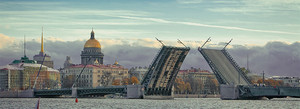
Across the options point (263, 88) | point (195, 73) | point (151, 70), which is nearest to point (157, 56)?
point (151, 70)

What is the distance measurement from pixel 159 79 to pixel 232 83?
35.6 ft

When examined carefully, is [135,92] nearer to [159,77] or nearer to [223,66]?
[159,77]

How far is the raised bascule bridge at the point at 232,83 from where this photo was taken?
84.1 metres

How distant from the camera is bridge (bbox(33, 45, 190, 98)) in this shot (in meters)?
84.4

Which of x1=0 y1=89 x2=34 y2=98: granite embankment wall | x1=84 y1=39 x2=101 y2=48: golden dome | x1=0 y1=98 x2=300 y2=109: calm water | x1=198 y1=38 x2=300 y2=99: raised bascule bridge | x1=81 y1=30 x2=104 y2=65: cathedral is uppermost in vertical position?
x1=84 y1=39 x2=101 y2=48: golden dome

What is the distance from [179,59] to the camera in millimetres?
88375

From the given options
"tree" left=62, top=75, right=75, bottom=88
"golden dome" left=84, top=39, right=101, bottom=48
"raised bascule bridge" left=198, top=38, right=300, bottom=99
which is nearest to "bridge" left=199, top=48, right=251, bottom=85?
"raised bascule bridge" left=198, top=38, right=300, bottom=99

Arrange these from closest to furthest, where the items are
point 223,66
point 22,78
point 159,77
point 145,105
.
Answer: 1. point 145,105
2. point 223,66
3. point 159,77
4. point 22,78

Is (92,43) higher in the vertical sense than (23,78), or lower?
higher

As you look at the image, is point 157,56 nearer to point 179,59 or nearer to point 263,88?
point 179,59

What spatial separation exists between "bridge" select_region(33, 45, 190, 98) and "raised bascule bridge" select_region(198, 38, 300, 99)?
4362 millimetres

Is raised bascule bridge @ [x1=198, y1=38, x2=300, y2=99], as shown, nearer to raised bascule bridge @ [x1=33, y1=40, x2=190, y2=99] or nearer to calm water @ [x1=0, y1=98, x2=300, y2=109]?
raised bascule bridge @ [x1=33, y1=40, x2=190, y2=99]

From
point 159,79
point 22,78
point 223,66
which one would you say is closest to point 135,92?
point 159,79

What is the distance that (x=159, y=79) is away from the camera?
89.5 metres
